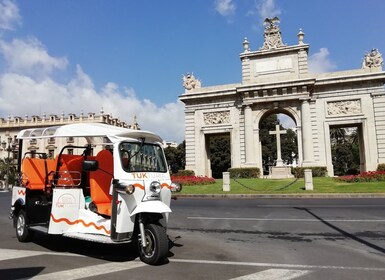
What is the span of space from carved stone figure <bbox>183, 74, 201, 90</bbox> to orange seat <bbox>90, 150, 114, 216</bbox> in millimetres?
31062

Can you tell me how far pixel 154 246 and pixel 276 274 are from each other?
6.40 ft

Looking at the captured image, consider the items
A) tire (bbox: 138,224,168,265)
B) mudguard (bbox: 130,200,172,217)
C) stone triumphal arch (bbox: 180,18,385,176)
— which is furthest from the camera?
stone triumphal arch (bbox: 180,18,385,176)

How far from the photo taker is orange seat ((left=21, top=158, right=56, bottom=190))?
7.63 metres

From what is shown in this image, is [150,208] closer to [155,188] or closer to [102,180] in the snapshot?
[155,188]

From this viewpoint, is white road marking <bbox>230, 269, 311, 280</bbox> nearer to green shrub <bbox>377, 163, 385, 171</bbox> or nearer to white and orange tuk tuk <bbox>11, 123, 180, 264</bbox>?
white and orange tuk tuk <bbox>11, 123, 180, 264</bbox>

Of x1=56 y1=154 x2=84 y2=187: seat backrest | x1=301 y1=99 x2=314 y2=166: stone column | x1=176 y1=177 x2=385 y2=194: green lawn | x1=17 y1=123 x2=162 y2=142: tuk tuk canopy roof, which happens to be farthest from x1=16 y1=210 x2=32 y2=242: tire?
x1=301 y1=99 x2=314 y2=166: stone column

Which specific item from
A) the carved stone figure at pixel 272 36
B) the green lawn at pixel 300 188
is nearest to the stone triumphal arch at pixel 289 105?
the carved stone figure at pixel 272 36

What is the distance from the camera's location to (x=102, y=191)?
689cm

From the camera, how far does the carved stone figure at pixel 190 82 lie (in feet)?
123

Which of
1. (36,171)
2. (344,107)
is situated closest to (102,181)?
(36,171)

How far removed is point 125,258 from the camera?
19.5ft

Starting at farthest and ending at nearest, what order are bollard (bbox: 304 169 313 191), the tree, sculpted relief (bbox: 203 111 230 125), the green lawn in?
1. the tree
2. sculpted relief (bbox: 203 111 230 125)
3. bollard (bbox: 304 169 313 191)
4. the green lawn

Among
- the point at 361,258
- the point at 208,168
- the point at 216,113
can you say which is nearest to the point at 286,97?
the point at 216,113

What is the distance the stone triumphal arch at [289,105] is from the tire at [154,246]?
27.6 meters
